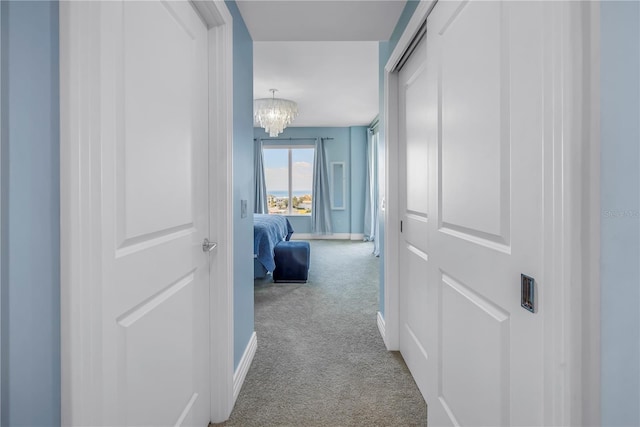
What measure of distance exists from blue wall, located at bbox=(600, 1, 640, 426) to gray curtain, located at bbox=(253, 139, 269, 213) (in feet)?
24.5

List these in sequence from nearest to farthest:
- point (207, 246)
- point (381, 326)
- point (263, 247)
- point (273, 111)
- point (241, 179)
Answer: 1. point (207, 246)
2. point (241, 179)
3. point (381, 326)
4. point (263, 247)
5. point (273, 111)

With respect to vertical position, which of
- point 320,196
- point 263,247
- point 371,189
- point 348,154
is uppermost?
point 348,154

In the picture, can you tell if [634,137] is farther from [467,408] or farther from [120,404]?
[120,404]

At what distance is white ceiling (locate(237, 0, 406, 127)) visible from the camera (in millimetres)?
2076

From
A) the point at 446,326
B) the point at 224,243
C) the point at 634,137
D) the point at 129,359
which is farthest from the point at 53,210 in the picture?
the point at 446,326

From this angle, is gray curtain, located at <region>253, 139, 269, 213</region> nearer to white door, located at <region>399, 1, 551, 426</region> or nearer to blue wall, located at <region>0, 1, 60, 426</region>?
white door, located at <region>399, 1, 551, 426</region>

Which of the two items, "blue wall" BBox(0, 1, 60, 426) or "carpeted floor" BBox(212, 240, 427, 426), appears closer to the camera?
"blue wall" BBox(0, 1, 60, 426)

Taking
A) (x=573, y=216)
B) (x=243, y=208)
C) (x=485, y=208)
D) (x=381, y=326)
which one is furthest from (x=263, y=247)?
(x=573, y=216)

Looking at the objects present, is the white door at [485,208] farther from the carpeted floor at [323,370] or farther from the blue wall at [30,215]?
the blue wall at [30,215]

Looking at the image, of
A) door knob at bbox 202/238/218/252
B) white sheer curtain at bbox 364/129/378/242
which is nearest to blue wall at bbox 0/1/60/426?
door knob at bbox 202/238/218/252

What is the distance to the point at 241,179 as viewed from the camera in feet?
6.70

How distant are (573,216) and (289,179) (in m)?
7.77

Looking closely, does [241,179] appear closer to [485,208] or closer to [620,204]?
[485,208]

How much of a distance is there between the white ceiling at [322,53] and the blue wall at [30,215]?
5.03 feet
